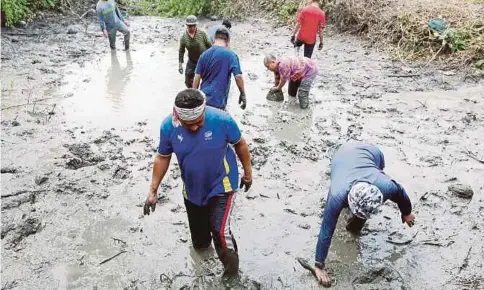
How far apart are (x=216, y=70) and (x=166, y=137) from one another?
2225 mm

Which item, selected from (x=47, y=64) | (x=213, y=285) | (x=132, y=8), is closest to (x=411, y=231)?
(x=213, y=285)

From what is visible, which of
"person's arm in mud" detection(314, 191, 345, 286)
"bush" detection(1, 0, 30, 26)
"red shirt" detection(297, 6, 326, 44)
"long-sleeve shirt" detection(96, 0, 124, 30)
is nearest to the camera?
"person's arm in mud" detection(314, 191, 345, 286)

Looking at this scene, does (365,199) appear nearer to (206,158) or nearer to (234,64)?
(206,158)

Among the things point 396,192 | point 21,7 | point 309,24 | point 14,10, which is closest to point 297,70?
point 309,24

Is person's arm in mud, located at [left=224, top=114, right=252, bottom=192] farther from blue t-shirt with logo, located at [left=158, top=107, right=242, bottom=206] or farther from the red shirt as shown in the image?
the red shirt

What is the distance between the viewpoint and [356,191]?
3457 millimetres

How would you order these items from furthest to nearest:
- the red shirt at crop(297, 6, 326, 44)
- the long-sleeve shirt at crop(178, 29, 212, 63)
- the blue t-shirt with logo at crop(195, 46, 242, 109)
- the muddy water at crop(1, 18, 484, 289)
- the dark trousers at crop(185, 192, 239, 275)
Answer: the red shirt at crop(297, 6, 326, 44), the long-sleeve shirt at crop(178, 29, 212, 63), the blue t-shirt with logo at crop(195, 46, 242, 109), the muddy water at crop(1, 18, 484, 289), the dark trousers at crop(185, 192, 239, 275)

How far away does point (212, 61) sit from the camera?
5.56 metres

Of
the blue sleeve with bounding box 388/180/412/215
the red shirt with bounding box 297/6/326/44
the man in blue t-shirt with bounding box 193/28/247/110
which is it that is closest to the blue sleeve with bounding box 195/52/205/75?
the man in blue t-shirt with bounding box 193/28/247/110

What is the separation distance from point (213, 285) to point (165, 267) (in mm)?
503

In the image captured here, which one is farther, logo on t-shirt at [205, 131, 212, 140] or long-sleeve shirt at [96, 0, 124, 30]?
long-sleeve shirt at [96, 0, 124, 30]

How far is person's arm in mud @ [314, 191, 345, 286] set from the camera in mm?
3604

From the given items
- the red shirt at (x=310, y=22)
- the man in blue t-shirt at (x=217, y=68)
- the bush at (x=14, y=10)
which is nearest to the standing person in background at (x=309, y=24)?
the red shirt at (x=310, y=22)

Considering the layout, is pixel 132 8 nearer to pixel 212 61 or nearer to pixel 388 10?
pixel 388 10
